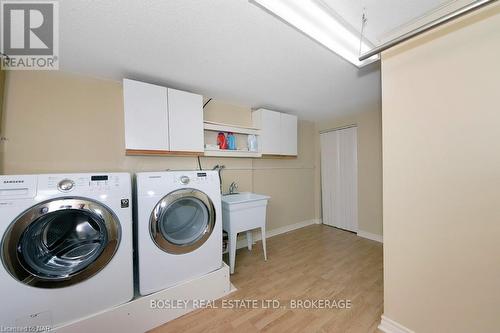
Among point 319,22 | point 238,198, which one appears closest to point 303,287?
point 238,198

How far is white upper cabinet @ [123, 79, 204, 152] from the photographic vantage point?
1.73 metres

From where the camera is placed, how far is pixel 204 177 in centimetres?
167

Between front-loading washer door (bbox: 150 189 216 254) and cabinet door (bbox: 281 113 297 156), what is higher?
cabinet door (bbox: 281 113 297 156)

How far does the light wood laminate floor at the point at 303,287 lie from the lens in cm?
137

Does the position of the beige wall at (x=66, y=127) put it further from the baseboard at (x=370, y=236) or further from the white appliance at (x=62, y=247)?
the baseboard at (x=370, y=236)

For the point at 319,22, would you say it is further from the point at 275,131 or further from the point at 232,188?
the point at 232,188

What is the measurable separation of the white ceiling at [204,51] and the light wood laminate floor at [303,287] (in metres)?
2.12

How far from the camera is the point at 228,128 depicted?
247cm

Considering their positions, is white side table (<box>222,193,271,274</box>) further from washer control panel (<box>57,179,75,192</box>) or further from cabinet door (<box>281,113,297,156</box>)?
washer control panel (<box>57,179,75,192</box>)

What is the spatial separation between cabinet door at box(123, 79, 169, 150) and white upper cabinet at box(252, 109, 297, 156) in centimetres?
135

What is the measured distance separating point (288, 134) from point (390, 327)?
2.43 meters

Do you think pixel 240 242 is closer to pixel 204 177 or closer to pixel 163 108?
pixel 204 177

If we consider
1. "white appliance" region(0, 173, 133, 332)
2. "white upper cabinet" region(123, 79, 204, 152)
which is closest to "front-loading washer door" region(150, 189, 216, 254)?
"white appliance" region(0, 173, 133, 332)

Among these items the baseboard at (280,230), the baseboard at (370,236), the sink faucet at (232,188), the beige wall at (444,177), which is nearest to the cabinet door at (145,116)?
the sink faucet at (232,188)
